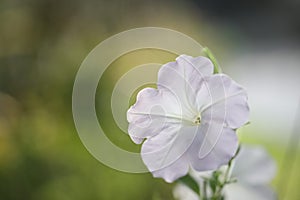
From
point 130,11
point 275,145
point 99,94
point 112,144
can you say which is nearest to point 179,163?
point 112,144

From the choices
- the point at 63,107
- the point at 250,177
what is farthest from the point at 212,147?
the point at 63,107

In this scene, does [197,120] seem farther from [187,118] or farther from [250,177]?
[250,177]

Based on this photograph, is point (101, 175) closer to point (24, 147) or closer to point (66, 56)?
point (24, 147)

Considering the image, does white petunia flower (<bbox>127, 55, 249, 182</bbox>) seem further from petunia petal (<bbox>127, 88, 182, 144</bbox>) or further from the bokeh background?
the bokeh background

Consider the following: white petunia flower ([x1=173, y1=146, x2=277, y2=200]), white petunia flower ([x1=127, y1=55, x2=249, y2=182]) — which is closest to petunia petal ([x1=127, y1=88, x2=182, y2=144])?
white petunia flower ([x1=127, y1=55, x2=249, y2=182])

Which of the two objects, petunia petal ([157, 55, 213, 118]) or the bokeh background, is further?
the bokeh background

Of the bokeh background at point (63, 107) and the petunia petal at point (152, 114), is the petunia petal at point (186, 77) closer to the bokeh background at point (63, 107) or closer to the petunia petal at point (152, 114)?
the petunia petal at point (152, 114)
